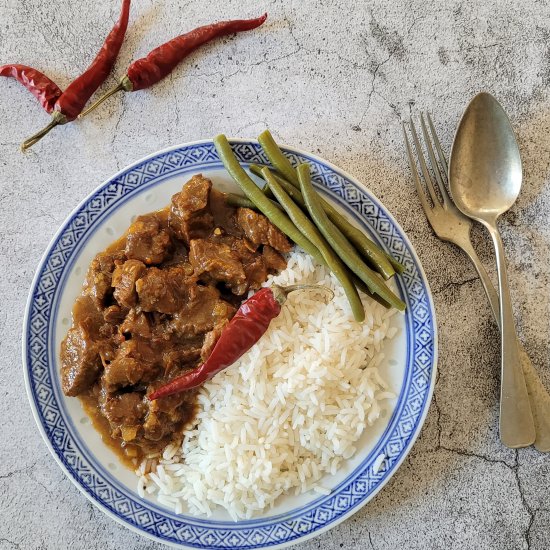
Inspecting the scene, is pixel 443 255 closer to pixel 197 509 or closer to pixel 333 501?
pixel 333 501

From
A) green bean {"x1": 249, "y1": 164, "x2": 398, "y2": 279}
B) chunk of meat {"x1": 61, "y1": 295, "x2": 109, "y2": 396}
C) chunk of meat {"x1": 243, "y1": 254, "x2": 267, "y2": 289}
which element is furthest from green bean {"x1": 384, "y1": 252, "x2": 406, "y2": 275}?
chunk of meat {"x1": 61, "y1": 295, "x2": 109, "y2": 396}

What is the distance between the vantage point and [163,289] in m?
3.33

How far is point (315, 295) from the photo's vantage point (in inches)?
141

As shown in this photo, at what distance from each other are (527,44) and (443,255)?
Answer: 5.55 feet

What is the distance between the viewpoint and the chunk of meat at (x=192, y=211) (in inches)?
133

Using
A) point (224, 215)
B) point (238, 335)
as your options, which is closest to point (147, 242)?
point (224, 215)

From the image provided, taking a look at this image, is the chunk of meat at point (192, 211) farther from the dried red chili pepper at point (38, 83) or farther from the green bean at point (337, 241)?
the dried red chili pepper at point (38, 83)

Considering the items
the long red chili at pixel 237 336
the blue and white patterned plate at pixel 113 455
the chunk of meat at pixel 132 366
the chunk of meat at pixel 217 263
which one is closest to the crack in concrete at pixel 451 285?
the blue and white patterned plate at pixel 113 455

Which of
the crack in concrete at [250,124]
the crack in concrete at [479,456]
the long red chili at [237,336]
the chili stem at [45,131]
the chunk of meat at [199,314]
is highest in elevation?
the chili stem at [45,131]

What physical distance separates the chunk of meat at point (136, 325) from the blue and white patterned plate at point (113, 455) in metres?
0.45

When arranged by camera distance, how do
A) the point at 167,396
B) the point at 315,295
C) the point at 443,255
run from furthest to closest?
the point at 443,255 < the point at 315,295 < the point at 167,396

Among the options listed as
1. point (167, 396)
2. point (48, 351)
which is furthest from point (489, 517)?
point (48, 351)

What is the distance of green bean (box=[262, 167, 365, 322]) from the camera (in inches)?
130

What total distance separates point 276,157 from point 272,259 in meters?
0.64
